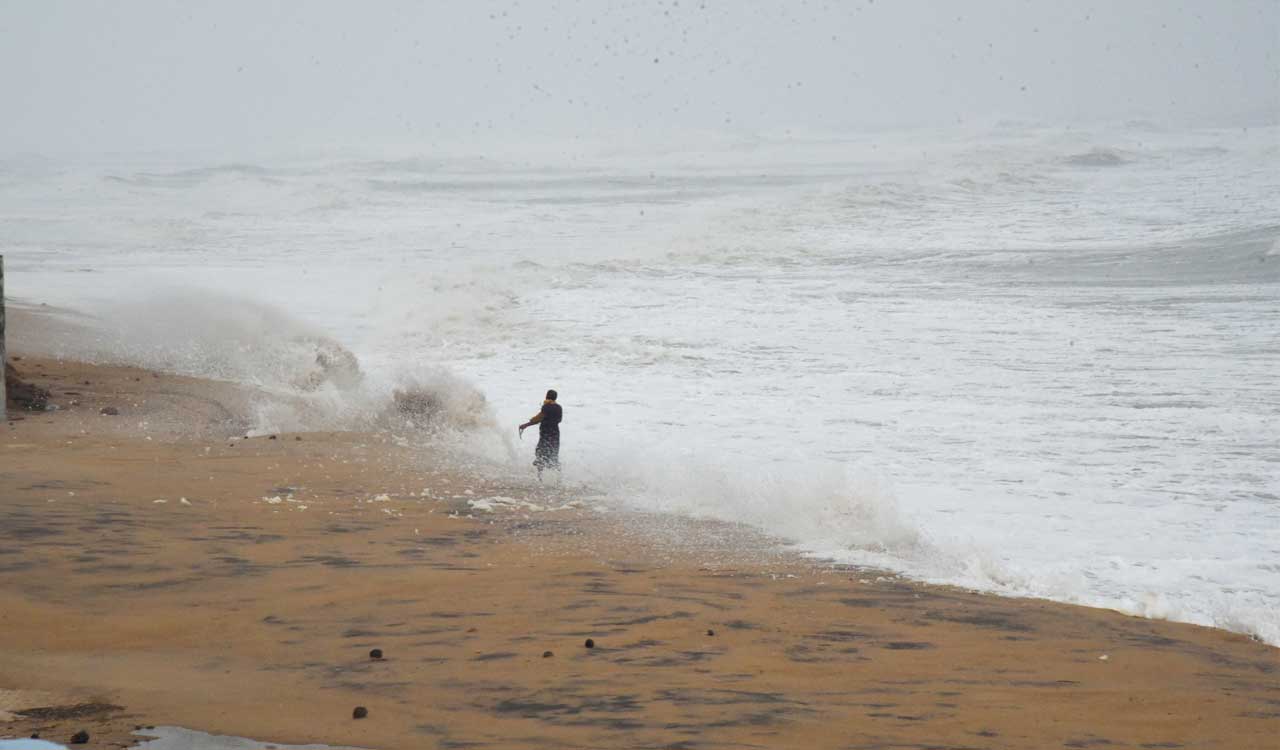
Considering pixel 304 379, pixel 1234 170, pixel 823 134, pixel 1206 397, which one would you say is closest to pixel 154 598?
pixel 304 379

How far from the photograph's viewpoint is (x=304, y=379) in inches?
582

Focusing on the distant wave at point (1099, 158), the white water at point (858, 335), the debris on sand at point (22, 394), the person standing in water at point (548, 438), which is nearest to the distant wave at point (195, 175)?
the white water at point (858, 335)

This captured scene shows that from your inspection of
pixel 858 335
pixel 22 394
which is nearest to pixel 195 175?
pixel 858 335

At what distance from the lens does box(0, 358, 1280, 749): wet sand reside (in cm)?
473

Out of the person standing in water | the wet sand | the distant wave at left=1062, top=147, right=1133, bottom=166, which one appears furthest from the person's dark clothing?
the distant wave at left=1062, top=147, right=1133, bottom=166

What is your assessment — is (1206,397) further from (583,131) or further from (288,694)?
(583,131)

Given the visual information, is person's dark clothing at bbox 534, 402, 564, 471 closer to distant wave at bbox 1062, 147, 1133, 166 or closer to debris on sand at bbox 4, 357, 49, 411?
debris on sand at bbox 4, 357, 49, 411

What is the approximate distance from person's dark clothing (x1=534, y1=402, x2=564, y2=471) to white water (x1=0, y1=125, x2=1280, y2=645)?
0.35 m

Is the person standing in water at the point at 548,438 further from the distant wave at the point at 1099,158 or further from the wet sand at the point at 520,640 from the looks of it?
the distant wave at the point at 1099,158

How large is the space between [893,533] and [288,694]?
191 inches

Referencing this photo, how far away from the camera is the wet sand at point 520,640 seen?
186 inches

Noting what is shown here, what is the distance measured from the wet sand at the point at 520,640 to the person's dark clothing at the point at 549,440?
1435mm

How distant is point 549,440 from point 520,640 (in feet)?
16.1

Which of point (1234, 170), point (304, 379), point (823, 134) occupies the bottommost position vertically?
point (304, 379)
